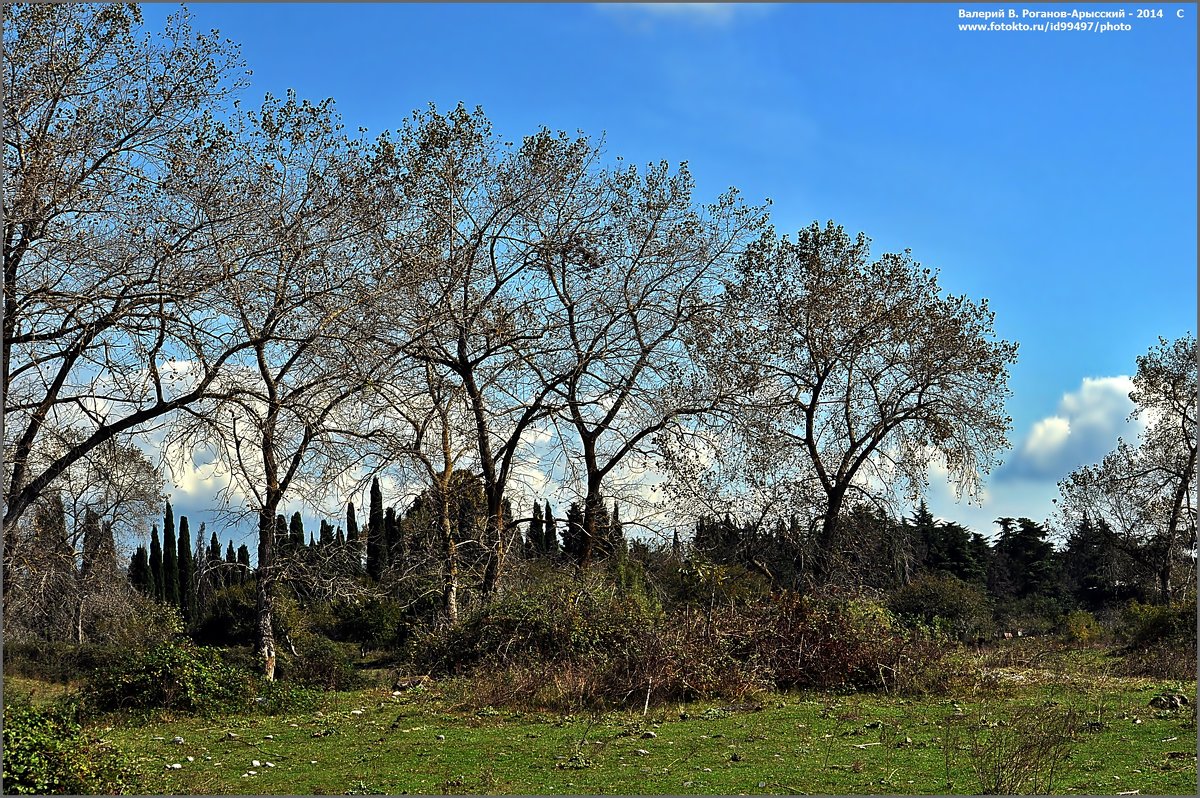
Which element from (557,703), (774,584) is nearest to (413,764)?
(557,703)

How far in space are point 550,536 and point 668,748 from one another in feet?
35.1

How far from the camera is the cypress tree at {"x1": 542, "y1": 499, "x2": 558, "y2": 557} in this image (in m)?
18.3

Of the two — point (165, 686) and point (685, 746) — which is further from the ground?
point (165, 686)


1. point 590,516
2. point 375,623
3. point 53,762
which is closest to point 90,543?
point 375,623

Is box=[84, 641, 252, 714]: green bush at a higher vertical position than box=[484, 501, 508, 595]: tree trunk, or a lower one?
lower

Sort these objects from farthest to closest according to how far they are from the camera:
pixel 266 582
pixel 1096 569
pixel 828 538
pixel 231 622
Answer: pixel 1096 569
pixel 231 622
pixel 828 538
pixel 266 582

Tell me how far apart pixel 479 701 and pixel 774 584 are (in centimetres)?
941

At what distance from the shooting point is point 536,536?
20906mm

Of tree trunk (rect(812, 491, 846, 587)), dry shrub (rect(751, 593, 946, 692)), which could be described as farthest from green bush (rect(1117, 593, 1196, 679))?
dry shrub (rect(751, 593, 946, 692))

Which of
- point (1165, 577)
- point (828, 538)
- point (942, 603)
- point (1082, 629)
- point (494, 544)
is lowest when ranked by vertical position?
point (1082, 629)

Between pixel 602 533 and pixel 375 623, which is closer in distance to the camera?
pixel 602 533

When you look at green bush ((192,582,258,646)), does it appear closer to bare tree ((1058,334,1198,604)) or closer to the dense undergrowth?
the dense undergrowth

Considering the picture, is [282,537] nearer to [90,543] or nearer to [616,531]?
[90,543]

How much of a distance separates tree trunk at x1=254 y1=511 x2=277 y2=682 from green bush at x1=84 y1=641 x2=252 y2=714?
4.31 meters
